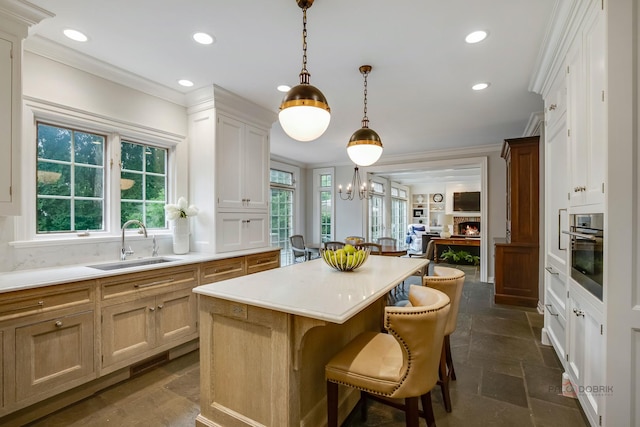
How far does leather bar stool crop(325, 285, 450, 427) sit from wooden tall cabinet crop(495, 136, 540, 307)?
344 centimetres

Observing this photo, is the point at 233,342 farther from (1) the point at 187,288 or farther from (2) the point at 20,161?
(2) the point at 20,161

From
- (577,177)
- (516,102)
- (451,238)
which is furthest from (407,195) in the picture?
(577,177)

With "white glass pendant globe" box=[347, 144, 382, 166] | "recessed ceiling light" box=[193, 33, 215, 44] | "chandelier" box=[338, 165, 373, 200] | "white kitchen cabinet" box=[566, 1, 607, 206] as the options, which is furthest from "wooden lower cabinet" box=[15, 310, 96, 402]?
"chandelier" box=[338, 165, 373, 200]

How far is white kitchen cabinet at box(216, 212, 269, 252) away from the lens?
338 cm

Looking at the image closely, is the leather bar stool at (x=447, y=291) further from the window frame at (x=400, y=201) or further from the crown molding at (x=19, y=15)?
the window frame at (x=400, y=201)

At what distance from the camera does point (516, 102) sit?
11.8ft

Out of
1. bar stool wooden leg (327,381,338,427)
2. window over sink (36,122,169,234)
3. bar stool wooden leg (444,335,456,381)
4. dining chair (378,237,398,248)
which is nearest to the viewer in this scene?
bar stool wooden leg (327,381,338,427)

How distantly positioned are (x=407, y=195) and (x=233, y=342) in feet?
36.7

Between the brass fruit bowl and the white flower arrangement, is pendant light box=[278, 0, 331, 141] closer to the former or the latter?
the brass fruit bowl

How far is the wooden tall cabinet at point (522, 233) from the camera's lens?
161 inches

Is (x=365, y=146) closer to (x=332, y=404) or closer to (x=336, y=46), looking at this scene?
(x=336, y=46)

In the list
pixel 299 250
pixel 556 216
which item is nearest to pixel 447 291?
pixel 556 216

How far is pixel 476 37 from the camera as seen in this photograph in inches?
89.3

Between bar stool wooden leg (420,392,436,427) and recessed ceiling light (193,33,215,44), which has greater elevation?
recessed ceiling light (193,33,215,44)
